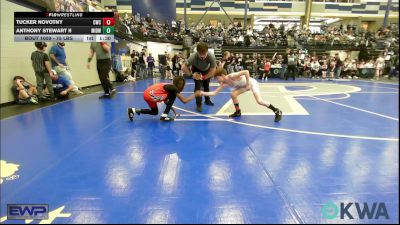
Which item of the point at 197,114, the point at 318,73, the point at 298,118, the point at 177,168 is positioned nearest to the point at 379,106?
the point at 298,118

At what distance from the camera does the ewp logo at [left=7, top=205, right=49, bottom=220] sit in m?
2.00

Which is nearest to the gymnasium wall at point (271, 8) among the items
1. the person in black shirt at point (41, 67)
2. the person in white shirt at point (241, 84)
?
the person in black shirt at point (41, 67)

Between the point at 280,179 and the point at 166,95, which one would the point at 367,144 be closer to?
the point at 280,179

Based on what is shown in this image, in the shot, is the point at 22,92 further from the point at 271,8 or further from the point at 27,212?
the point at 271,8

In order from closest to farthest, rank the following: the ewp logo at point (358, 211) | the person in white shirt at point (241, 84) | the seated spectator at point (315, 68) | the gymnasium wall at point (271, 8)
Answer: the ewp logo at point (358, 211), the person in white shirt at point (241, 84), the seated spectator at point (315, 68), the gymnasium wall at point (271, 8)

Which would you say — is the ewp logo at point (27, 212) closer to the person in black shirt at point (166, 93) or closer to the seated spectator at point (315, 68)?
the person in black shirt at point (166, 93)

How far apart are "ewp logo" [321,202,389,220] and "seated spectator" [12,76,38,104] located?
274 inches

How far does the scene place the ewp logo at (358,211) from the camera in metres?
1.78

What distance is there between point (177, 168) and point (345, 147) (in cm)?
226

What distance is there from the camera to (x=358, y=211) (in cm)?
187

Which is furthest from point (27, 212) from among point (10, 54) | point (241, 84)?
point (10, 54)

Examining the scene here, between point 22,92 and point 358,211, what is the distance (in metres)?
7.44

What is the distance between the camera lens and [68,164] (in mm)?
3033

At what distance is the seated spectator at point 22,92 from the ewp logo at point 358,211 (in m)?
6.96
